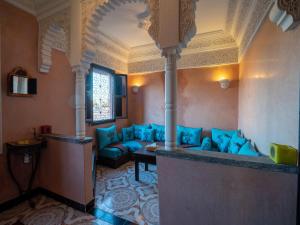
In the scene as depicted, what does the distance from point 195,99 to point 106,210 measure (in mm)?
3305

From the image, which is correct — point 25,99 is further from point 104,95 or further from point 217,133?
point 217,133

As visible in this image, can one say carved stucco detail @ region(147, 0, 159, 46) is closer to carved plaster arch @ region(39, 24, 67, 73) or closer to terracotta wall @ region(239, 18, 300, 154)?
terracotta wall @ region(239, 18, 300, 154)

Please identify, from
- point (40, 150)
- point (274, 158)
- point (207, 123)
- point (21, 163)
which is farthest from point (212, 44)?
point (21, 163)

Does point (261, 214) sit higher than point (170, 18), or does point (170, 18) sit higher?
point (170, 18)

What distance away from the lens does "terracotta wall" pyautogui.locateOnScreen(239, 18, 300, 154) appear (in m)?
1.30

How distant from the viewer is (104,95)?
14.3 ft

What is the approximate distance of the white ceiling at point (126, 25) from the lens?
2.79 m

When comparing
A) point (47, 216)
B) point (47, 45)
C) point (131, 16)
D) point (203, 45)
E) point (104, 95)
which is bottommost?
point (47, 216)

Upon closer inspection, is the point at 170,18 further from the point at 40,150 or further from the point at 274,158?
the point at 40,150

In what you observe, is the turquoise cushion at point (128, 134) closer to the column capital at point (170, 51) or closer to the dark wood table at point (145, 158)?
the dark wood table at point (145, 158)

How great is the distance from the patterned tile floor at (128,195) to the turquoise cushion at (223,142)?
1.54m

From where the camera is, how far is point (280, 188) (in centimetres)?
111

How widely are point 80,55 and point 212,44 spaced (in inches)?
128

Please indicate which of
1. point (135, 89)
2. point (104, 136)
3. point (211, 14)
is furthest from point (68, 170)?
point (211, 14)
